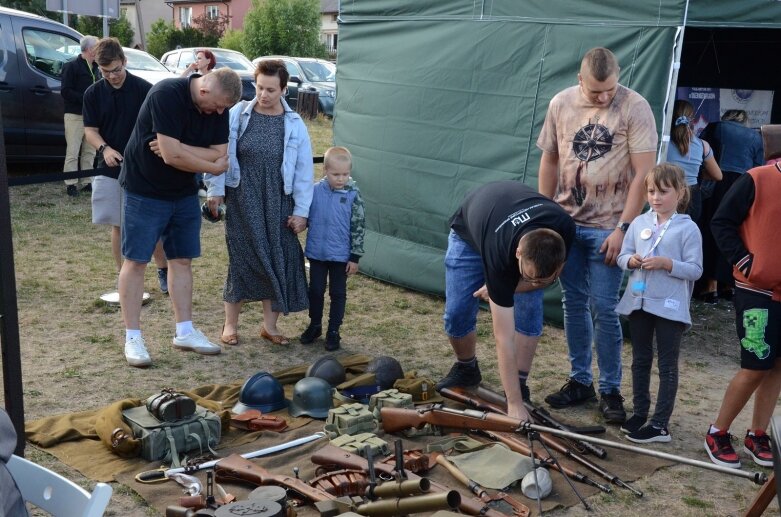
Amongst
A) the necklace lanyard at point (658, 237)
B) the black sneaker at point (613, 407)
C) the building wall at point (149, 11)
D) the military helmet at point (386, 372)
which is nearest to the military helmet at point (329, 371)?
the military helmet at point (386, 372)

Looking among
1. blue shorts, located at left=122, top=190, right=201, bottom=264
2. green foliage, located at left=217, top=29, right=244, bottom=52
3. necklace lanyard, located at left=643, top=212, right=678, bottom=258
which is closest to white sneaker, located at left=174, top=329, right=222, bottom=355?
blue shorts, located at left=122, top=190, right=201, bottom=264

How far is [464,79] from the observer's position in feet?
23.4

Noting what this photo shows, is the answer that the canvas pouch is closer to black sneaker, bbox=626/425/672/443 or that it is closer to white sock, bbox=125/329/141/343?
white sock, bbox=125/329/141/343

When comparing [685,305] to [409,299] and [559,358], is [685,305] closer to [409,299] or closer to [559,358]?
[559,358]

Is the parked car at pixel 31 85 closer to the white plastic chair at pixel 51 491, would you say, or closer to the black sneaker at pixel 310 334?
the black sneaker at pixel 310 334

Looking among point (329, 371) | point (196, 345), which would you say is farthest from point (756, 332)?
point (196, 345)

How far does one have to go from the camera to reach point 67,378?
217 inches

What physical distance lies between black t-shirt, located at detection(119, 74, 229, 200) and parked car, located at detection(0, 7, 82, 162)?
19.8 feet

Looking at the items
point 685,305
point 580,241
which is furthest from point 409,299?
point 685,305

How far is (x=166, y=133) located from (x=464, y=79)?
8.85 feet

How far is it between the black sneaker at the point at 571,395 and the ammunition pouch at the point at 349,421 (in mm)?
1228

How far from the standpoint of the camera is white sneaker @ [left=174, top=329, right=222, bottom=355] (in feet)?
19.9

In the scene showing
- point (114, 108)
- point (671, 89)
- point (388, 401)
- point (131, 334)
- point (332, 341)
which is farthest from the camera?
point (114, 108)

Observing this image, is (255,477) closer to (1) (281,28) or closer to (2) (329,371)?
(2) (329,371)
